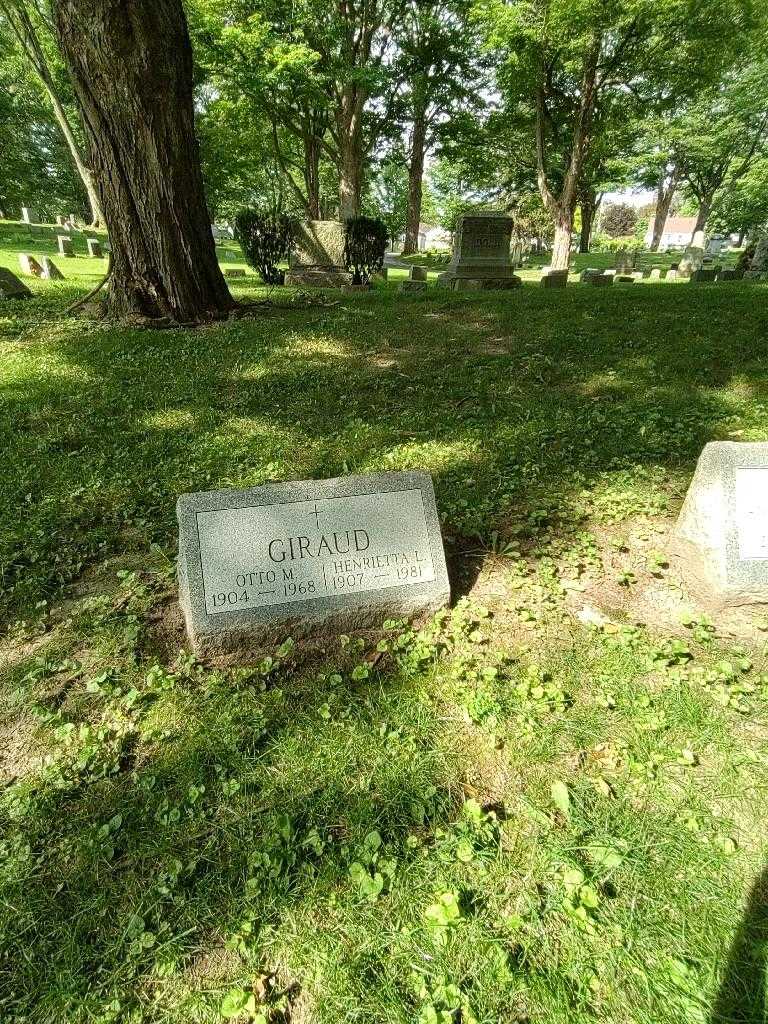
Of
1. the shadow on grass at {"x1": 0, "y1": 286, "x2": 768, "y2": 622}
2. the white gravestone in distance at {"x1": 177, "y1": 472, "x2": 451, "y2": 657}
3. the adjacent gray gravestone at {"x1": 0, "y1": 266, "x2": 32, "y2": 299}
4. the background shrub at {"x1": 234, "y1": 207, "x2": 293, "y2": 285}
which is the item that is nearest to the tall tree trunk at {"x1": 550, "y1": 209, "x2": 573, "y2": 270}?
the background shrub at {"x1": 234, "y1": 207, "x2": 293, "y2": 285}

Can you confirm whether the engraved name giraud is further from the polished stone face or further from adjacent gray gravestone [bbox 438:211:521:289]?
the polished stone face

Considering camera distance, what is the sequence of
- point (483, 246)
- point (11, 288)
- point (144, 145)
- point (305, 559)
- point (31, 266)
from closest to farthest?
point (305, 559)
point (144, 145)
point (11, 288)
point (31, 266)
point (483, 246)

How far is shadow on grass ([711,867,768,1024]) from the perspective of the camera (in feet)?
4.69

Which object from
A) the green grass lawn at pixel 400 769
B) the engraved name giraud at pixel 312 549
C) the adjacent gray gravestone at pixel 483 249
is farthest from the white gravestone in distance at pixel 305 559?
the adjacent gray gravestone at pixel 483 249

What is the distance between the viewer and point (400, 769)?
83.2 inches

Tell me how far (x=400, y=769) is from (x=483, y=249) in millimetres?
Answer: 15666

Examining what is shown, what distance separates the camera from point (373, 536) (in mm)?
2701

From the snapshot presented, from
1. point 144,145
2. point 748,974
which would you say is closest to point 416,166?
point 144,145

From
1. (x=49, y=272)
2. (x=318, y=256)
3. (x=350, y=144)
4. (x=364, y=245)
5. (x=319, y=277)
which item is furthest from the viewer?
(x=350, y=144)

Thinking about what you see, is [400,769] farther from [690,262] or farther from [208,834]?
[690,262]

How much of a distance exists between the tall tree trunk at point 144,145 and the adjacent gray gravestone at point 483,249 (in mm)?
8762

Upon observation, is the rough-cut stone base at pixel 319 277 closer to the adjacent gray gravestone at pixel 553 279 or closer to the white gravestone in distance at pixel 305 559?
the adjacent gray gravestone at pixel 553 279

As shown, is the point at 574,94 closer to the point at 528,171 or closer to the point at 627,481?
the point at 528,171

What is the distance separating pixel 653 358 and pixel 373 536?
Result: 5.26 meters
